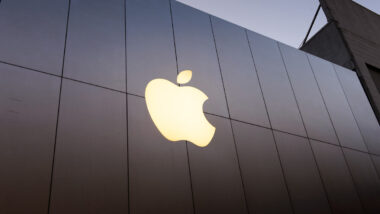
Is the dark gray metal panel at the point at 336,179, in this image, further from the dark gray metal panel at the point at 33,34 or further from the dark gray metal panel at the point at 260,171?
the dark gray metal panel at the point at 33,34

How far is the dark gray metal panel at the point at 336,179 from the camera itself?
5.27 m

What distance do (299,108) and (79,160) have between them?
4.13m

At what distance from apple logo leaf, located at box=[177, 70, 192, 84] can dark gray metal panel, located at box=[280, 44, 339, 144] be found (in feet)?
7.90

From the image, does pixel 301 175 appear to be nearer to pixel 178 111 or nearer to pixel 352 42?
pixel 178 111

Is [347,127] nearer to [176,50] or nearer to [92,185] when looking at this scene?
[176,50]

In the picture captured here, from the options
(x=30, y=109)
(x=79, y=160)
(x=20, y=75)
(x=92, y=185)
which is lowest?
(x=92, y=185)

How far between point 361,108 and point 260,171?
4.13m

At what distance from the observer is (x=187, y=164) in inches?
152

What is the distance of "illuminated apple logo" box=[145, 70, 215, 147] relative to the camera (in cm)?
395

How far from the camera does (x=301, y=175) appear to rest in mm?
5051

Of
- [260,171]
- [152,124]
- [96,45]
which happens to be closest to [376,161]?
[260,171]

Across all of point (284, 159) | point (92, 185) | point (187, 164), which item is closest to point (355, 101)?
point (284, 159)

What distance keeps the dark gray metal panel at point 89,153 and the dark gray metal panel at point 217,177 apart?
2.96 feet

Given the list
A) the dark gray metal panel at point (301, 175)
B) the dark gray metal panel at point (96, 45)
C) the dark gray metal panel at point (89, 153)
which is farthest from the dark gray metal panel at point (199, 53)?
the dark gray metal panel at point (89, 153)
